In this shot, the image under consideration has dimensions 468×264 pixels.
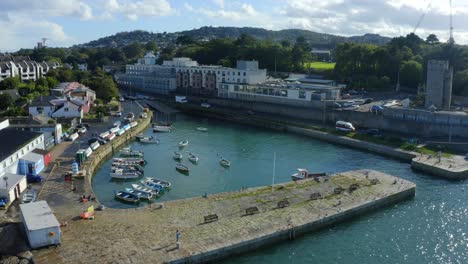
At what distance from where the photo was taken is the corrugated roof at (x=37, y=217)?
576 inches

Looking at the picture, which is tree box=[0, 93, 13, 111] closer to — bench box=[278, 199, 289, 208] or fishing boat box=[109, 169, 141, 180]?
fishing boat box=[109, 169, 141, 180]

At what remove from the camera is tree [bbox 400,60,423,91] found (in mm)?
47312

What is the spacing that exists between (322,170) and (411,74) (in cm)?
2670

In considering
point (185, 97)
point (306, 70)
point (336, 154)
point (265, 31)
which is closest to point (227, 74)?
point (185, 97)

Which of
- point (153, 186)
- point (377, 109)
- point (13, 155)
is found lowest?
point (153, 186)

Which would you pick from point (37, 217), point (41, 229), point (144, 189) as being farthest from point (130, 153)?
point (41, 229)

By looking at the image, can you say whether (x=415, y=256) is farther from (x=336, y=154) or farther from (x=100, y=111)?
(x=100, y=111)

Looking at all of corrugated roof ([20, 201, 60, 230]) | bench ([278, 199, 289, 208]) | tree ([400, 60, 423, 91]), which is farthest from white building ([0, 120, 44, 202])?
tree ([400, 60, 423, 91])

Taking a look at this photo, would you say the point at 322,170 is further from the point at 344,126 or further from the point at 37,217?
the point at 37,217

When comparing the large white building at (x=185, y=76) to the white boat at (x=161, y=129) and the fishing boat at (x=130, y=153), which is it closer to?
the white boat at (x=161, y=129)

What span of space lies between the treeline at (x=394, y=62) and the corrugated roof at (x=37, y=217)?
40.0 meters

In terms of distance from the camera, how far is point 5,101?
39.7 m

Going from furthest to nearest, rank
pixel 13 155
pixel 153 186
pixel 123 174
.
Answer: pixel 123 174, pixel 153 186, pixel 13 155

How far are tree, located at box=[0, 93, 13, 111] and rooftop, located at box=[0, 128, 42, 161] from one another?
709 inches
